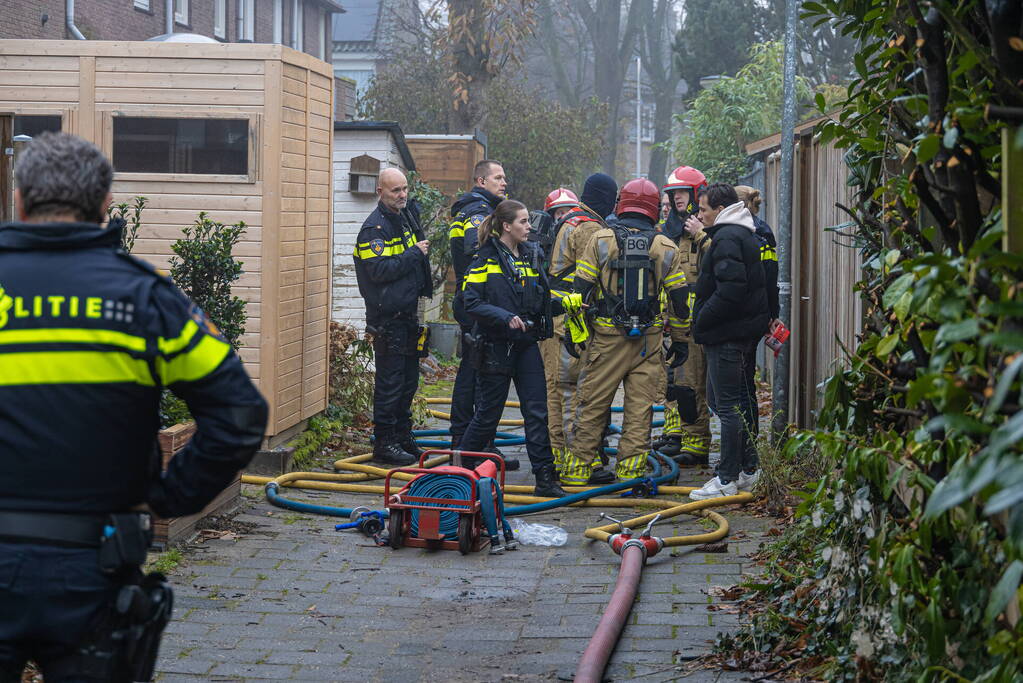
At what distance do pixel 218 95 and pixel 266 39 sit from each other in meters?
26.1

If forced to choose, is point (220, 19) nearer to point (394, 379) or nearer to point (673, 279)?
point (394, 379)

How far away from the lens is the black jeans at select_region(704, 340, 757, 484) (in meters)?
8.38

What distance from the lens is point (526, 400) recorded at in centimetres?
868

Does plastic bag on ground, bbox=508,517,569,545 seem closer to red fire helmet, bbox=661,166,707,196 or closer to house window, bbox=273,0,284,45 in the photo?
red fire helmet, bbox=661,166,707,196

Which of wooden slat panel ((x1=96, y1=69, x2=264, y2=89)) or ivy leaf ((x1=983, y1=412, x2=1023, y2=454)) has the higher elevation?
wooden slat panel ((x1=96, y1=69, x2=264, y2=89))

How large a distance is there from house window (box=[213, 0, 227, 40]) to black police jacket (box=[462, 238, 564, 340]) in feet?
77.0

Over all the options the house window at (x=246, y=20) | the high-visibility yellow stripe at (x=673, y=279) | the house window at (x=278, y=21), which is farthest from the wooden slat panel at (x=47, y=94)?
the house window at (x=278, y=21)

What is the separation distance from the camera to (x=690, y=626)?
18.7 ft

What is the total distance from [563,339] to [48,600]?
6617mm

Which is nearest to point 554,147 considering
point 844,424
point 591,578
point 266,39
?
point 266,39

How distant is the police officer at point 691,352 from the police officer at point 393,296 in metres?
1.94

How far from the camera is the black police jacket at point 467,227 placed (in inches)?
377

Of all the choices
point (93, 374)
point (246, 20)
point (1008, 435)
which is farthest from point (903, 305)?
point (246, 20)

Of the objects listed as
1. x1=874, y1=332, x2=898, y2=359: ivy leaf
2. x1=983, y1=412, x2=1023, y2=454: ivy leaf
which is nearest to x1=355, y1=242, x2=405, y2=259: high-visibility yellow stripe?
x1=874, y1=332, x2=898, y2=359: ivy leaf
